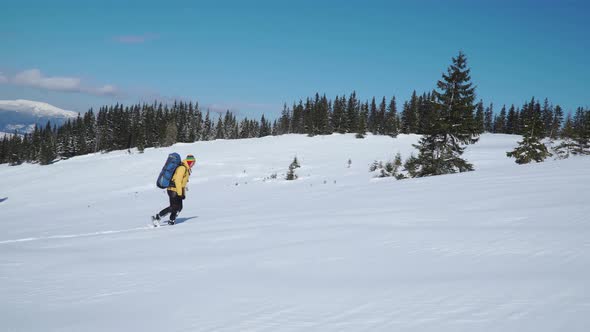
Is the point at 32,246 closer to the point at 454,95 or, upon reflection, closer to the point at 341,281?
the point at 341,281

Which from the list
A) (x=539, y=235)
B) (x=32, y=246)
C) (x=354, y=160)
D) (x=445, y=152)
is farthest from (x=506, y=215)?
(x=354, y=160)

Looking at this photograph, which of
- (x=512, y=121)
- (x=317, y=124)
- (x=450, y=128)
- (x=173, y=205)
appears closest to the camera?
(x=173, y=205)

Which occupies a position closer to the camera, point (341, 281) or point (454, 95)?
point (341, 281)

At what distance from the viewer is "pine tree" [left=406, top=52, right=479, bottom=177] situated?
2058cm

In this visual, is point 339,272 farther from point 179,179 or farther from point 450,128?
point 450,128

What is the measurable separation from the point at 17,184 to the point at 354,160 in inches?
1123

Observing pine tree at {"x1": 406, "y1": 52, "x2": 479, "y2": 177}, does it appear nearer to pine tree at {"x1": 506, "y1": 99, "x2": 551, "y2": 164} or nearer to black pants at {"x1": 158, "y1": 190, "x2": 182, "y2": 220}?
pine tree at {"x1": 506, "y1": 99, "x2": 551, "y2": 164}

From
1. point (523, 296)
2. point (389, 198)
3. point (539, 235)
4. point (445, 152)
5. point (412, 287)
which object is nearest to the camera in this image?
point (523, 296)

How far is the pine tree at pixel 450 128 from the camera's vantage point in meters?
20.6

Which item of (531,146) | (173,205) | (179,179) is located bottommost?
(173,205)

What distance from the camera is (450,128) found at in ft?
67.6

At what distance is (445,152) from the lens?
2077 centimetres

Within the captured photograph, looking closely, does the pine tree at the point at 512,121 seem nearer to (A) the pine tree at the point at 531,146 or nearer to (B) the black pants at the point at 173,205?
(A) the pine tree at the point at 531,146

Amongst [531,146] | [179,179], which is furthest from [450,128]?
[179,179]
